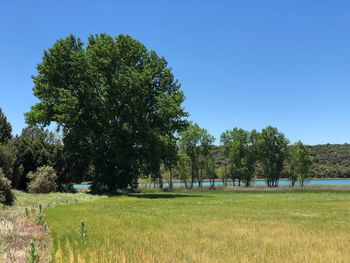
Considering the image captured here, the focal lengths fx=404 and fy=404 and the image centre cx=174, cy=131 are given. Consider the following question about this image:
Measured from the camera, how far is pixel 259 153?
102 metres

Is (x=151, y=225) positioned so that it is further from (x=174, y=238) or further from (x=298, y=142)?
(x=298, y=142)

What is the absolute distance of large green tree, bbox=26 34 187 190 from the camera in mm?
50406

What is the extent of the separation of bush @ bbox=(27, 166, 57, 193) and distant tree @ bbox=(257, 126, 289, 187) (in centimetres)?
6649

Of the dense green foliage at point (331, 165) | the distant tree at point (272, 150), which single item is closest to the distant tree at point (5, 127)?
the distant tree at point (272, 150)

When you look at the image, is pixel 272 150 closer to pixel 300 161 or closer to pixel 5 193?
pixel 300 161

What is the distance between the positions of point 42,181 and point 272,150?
70.8 m

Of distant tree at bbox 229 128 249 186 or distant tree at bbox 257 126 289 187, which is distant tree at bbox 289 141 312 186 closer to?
distant tree at bbox 257 126 289 187

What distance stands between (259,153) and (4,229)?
9107 centimetres

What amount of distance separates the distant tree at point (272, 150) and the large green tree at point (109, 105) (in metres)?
52.2

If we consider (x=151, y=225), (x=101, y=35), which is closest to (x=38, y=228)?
(x=151, y=225)

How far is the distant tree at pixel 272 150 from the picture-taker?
101750 mm

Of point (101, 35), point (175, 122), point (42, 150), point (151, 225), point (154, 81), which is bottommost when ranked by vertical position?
point (151, 225)

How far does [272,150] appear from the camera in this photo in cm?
10225

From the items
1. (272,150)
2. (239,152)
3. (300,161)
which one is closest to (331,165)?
(300,161)
